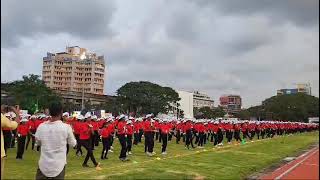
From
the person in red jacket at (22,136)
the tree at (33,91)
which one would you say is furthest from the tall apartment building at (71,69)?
the person in red jacket at (22,136)

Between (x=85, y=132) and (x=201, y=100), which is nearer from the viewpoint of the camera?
(x=85, y=132)

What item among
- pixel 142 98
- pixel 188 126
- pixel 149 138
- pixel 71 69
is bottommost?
pixel 149 138

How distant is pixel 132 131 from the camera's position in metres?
20.3

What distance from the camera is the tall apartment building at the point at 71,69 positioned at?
343 ft

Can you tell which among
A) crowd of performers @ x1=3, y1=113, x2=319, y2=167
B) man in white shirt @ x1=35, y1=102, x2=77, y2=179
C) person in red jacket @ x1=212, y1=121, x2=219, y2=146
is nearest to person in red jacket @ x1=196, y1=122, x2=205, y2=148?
crowd of performers @ x1=3, y1=113, x2=319, y2=167

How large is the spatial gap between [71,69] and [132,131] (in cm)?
8906

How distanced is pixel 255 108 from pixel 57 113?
125 meters

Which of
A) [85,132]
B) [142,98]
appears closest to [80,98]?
[142,98]

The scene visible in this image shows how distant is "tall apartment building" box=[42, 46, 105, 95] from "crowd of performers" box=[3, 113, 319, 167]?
5827 cm

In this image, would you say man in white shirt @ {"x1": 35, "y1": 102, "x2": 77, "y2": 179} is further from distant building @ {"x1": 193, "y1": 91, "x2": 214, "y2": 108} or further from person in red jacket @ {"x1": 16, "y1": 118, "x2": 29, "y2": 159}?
distant building @ {"x1": 193, "y1": 91, "x2": 214, "y2": 108}

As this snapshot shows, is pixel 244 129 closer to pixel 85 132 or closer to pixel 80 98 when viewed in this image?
pixel 85 132

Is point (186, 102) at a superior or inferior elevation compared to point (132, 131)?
superior

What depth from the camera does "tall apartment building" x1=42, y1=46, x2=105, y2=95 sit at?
10444 centimetres

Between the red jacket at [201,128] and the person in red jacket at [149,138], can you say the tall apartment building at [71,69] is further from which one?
the person in red jacket at [149,138]
